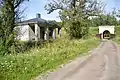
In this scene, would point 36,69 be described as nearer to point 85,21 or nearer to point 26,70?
point 26,70

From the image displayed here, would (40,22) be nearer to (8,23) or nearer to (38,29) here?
(38,29)

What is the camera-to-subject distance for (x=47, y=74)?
10.8m

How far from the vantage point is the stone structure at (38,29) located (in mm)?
42794

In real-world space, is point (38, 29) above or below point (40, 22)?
below

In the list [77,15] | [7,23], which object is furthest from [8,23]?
[77,15]

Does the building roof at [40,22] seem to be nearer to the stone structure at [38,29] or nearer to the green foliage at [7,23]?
the stone structure at [38,29]

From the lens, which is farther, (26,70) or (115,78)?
(26,70)

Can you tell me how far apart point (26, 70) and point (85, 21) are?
32.8 metres

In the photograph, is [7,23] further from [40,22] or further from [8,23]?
[40,22]

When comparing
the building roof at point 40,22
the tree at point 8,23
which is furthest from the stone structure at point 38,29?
the tree at point 8,23

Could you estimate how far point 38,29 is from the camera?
43281 millimetres

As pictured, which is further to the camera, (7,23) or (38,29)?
(38,29)

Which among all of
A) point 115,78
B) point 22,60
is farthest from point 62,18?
point 115,78

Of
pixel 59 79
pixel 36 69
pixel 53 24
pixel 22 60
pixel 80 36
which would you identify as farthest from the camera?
pixel 53 24
